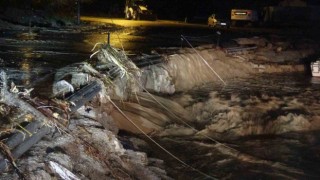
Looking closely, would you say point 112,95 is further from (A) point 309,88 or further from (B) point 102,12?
(B) point 102,12

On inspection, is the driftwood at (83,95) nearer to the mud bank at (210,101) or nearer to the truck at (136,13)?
the mud bank at (210,101)

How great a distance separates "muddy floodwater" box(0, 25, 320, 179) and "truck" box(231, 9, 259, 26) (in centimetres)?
2188

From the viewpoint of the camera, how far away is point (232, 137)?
34.8ft

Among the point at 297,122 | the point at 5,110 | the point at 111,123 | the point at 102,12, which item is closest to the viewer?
the point at 5,110

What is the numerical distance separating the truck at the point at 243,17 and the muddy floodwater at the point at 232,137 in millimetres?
21877

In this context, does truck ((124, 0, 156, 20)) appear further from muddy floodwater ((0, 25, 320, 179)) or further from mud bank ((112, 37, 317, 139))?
muddy floodwater ((0, 25, 320, 179))

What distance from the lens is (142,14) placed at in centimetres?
4122

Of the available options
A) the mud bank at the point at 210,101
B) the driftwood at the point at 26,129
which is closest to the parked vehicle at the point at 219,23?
the mud bank at the point at 210,101

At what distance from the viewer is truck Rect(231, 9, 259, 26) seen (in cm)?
3906

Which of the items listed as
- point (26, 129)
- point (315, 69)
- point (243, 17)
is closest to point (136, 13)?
point (243, 17)

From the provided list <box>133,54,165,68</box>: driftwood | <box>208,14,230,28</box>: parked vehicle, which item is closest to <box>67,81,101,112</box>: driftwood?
<box>133,54,165,68</box>: driftwood

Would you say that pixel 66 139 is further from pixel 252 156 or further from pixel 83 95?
pixel 252 156

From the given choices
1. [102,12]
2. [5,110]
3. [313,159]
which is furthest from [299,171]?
[102,12]

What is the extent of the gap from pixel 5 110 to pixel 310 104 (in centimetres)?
1010
